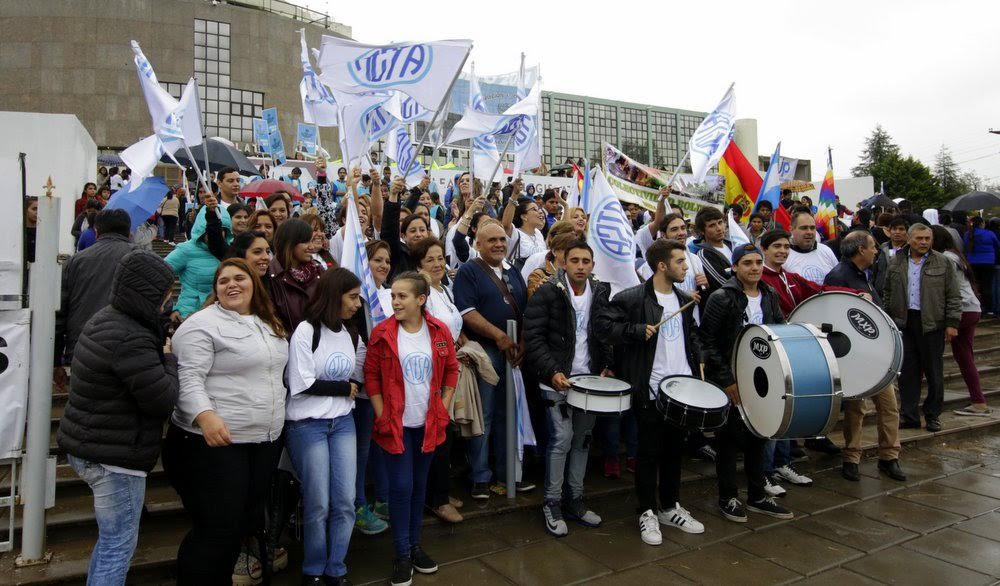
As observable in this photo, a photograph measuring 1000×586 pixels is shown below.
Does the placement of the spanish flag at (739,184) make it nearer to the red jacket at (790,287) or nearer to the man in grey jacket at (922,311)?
the man in grey jacket at (922,311)

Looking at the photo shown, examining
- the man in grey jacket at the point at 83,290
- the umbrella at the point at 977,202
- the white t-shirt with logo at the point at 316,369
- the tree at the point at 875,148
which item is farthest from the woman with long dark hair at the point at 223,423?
the tree at the point at 875,148

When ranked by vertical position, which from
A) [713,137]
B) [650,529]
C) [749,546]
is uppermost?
[713,137]

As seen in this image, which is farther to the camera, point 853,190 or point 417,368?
point 853,190

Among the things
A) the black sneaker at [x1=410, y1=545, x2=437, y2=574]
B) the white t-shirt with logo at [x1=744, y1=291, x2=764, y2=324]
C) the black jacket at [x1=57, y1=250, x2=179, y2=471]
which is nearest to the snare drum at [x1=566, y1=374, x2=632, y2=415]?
the white t-shirt with logo at [x1=744, y1=291, x2=764, y2=324]

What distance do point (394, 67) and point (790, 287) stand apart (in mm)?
4146

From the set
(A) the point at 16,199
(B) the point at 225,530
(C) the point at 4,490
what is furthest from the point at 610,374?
(C) the point at 4,490

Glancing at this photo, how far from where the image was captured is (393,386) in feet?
13.0

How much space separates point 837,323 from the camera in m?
5.34

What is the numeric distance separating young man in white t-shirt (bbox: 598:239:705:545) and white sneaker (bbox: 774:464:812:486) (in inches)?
63.1

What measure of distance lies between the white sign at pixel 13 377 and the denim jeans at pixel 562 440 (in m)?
3.42

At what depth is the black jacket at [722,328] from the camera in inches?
201

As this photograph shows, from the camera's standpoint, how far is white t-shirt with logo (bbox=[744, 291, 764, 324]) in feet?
17.2

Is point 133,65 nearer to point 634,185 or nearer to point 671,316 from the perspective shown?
point 634,185

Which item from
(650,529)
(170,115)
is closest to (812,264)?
(650,529)
